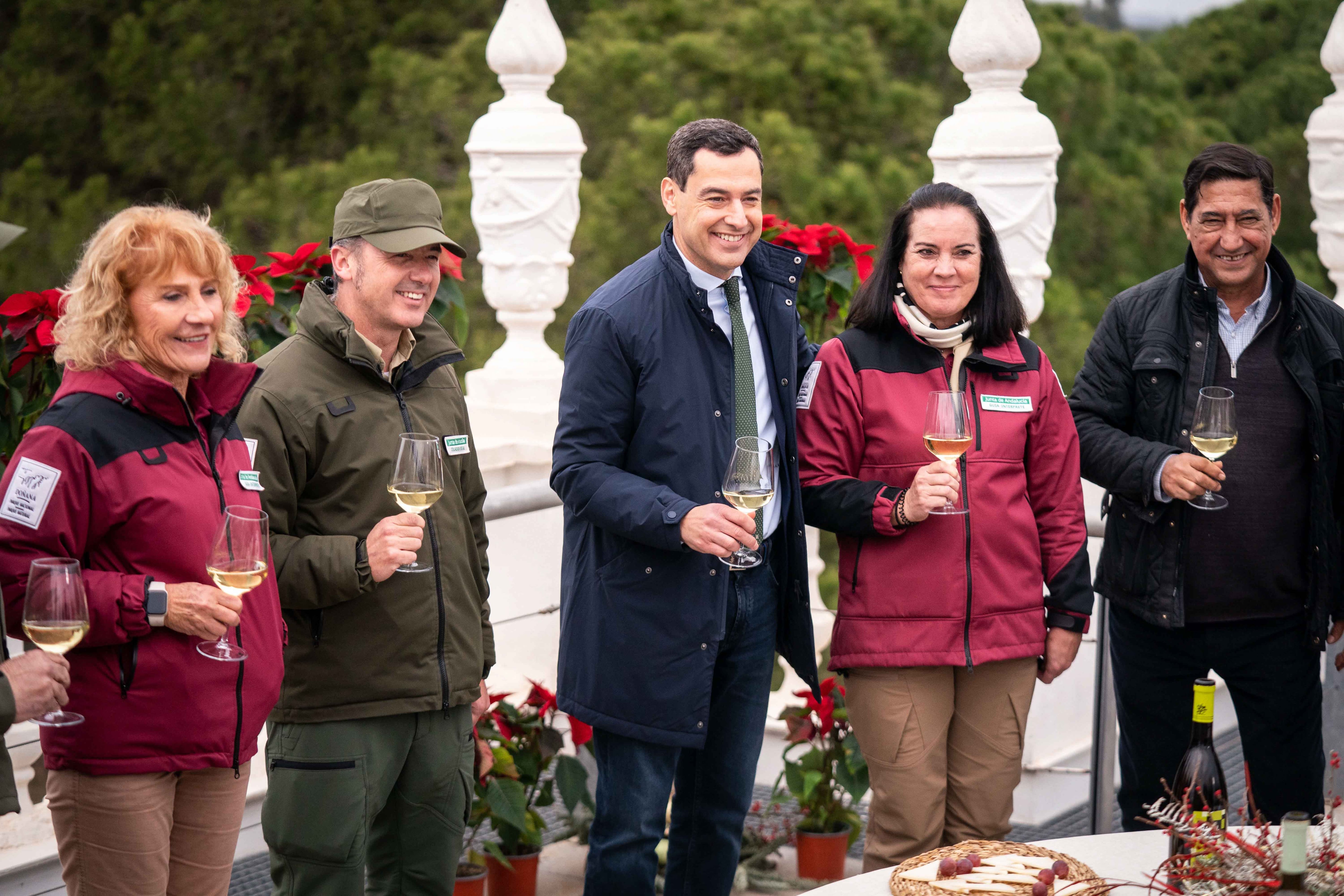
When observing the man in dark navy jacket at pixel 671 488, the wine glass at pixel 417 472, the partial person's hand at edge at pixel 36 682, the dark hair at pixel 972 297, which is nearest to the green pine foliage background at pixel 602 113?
the dark hair at pixel 972 297

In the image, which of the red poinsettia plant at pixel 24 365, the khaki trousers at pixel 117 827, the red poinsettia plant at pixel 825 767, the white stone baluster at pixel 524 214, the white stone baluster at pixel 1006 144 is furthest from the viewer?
A: the white stone baluster at pixel 524 214

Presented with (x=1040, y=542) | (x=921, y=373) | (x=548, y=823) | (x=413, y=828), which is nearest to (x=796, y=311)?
(x=921, y=373)

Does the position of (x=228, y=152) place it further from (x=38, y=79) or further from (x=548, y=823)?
(x=548, y=823)

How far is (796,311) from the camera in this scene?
3590 millimetres

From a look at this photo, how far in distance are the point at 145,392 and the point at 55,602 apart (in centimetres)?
43

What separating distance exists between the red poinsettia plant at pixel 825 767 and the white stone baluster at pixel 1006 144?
1715 mm

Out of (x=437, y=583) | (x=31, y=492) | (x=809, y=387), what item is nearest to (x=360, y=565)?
(x=437, y=583)

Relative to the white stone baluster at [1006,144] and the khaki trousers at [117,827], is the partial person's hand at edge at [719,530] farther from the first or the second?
the white stone baluster at [1006,144]

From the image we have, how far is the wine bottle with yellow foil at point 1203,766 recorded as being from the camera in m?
3.04

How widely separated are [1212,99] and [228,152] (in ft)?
35.5

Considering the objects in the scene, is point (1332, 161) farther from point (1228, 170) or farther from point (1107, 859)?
point (1107, 859)

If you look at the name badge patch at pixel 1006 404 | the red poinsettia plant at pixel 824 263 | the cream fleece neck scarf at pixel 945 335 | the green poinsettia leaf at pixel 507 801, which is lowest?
the green poinsettia leaf at pixel 507 801

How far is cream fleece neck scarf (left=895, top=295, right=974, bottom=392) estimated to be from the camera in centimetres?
357

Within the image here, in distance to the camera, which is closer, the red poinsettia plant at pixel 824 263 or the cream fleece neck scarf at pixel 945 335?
the cream fleece neck scarf at pixel 945 335
